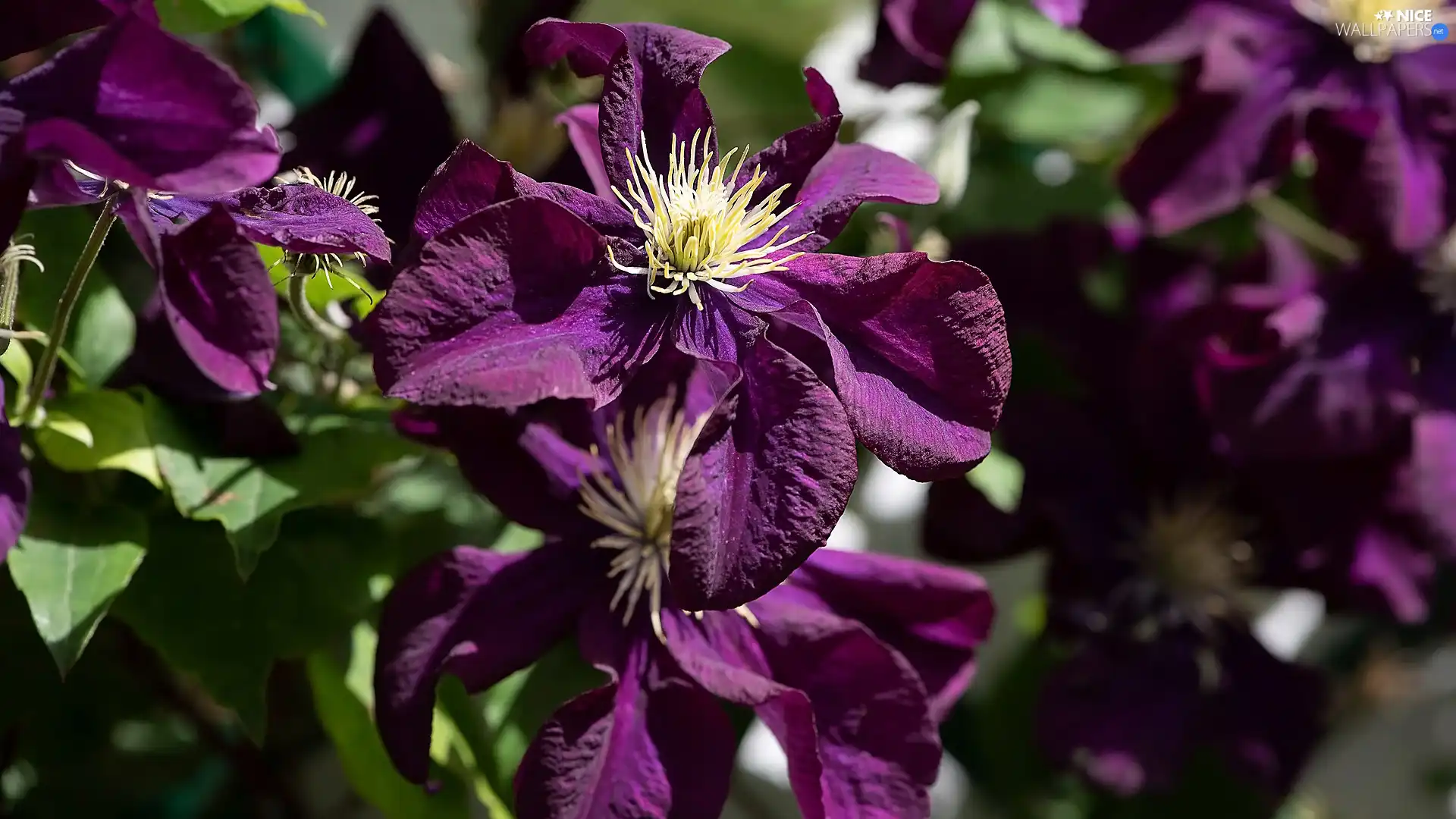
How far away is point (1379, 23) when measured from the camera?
60 centimetres

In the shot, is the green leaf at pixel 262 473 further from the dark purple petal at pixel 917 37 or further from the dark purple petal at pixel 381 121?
→ the dark purple petal at pixel 917 37

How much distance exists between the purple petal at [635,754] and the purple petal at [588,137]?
16 cm

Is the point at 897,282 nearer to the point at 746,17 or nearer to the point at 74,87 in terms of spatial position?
the point at 74,87

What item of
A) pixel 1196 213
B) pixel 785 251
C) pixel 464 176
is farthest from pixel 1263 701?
pixel 464 176

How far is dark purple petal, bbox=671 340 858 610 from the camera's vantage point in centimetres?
33

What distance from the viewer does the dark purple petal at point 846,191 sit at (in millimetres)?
408

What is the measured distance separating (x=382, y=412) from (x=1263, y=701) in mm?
475

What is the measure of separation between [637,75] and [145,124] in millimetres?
144

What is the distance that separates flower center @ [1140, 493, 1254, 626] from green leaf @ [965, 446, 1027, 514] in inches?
6.5

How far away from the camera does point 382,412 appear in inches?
18.9

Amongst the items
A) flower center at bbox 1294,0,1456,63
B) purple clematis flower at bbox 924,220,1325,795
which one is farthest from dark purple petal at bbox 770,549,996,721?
flower center at bbox 1294,0,1456,63

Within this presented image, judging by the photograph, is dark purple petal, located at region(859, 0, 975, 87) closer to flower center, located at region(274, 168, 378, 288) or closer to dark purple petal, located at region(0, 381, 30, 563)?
flower center, located at region(274, 168, 378, 288)

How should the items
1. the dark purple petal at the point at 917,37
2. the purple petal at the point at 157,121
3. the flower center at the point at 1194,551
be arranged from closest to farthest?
the purple petal at the point at 157,121
the dark purple petal at the point at 917,37
the flower center at the point at 1194,551

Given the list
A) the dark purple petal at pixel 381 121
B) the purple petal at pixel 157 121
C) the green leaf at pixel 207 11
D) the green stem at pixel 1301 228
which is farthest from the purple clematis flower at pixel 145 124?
the green stem at pixel 1301 228
